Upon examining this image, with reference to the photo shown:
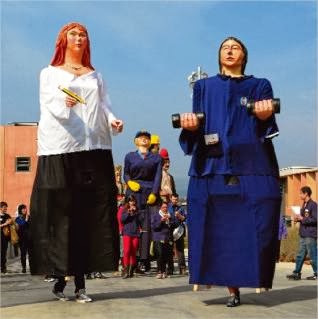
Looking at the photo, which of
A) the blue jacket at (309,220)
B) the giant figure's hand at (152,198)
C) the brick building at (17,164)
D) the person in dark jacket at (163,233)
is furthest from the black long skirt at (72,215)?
the brick building at (17,164)

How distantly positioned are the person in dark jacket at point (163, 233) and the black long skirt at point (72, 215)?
4481 millimetres

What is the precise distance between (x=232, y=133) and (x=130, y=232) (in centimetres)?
528

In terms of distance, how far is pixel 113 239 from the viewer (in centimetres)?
645

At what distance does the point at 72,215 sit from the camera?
6.25 meters

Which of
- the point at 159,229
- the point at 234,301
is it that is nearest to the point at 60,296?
the point at 234,301

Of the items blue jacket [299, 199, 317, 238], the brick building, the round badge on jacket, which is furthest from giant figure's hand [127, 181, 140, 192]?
the brick building

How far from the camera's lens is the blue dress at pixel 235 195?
5.89 meters

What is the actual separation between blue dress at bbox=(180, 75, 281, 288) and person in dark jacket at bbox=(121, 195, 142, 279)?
439 cm

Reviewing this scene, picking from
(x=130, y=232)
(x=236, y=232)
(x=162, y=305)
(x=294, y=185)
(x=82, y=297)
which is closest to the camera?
(x=236, y=232)

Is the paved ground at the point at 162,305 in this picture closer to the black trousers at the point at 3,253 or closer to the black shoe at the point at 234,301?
the black shoe at the point at 234,301

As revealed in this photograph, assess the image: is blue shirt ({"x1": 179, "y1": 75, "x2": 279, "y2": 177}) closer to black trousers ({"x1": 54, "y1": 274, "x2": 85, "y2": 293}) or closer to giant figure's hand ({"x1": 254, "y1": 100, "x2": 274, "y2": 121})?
giant figure's hand ({"x1": 254, "y1": 100, "x2": 274, "y2": 121})

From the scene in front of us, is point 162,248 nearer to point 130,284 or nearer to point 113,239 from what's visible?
point 130,284

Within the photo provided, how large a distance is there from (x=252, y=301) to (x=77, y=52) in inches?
107

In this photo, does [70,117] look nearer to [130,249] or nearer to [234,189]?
[234,189]
